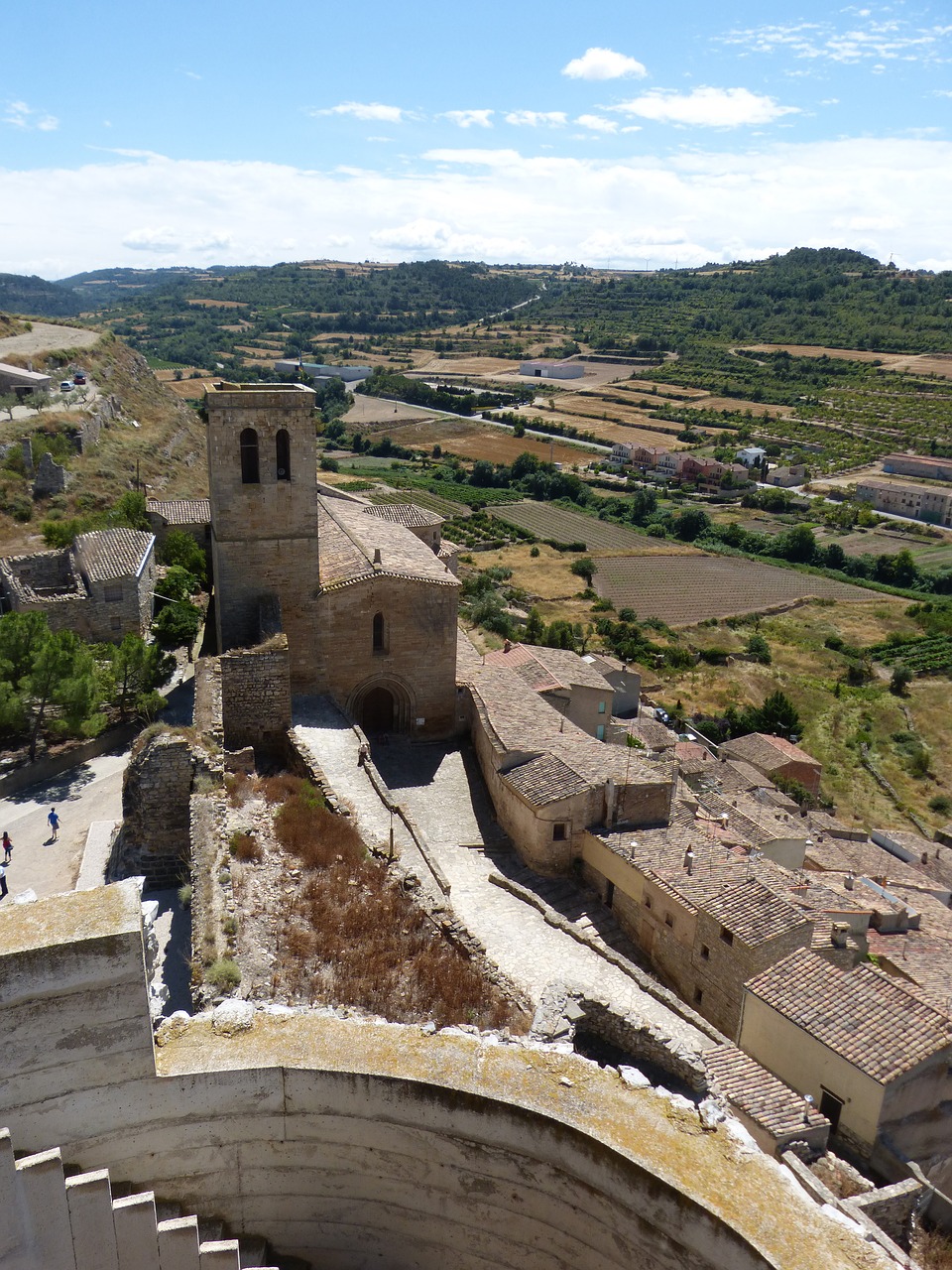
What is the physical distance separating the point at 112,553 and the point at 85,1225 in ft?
73.2

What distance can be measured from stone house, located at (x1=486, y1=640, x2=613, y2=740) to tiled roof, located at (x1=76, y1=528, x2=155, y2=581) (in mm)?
10488

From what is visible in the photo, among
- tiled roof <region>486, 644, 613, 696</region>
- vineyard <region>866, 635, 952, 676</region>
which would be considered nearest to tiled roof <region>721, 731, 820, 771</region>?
tiled roof <region>486, 644, 613, 696</region>

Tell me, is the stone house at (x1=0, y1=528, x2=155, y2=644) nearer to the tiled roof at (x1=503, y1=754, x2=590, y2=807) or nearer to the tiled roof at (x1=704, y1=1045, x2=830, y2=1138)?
the tiled roof at (x1=503, y1=754, x2=590, y2=807)

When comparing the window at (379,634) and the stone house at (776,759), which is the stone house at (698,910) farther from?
the stone house at (776,759)

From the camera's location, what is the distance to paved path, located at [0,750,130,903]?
15344mm

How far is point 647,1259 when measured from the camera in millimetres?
5602

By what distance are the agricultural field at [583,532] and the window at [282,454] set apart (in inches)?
2152

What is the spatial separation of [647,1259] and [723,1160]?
77 cm

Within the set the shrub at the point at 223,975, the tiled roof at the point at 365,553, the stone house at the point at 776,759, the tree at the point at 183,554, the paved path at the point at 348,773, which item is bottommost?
the stone house at the point at 776,759

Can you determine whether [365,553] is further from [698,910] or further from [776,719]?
[776,719]

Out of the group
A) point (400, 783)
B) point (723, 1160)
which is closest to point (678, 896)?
point (400, 783)

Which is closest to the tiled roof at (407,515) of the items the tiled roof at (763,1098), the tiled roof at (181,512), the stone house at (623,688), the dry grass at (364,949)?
the tiled roof at (181,512)

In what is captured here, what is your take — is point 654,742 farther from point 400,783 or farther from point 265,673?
point 265,673

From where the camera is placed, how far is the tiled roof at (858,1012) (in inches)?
464
